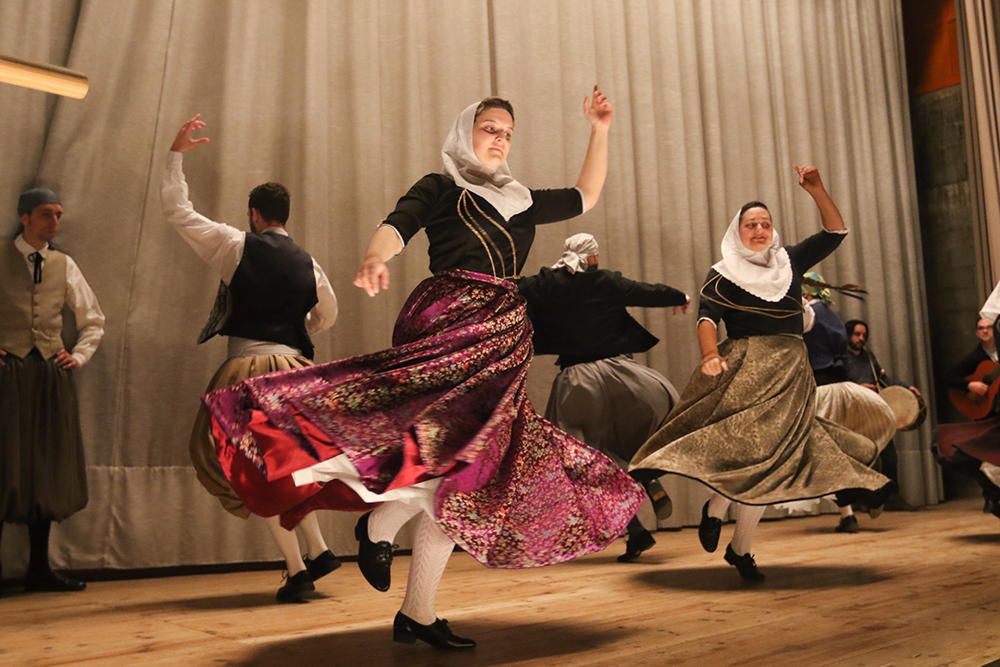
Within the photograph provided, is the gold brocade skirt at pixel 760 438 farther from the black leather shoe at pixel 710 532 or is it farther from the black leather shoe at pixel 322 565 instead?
the black leather shoe at pixel 322 565

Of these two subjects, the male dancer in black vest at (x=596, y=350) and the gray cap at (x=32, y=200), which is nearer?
the gray cap at (x=32, y=200)

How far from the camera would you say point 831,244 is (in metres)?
3.55

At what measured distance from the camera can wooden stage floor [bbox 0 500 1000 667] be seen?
2113 mm

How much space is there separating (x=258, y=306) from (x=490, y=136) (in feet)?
4.02

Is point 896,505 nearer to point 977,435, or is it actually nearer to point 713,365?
point 977,435

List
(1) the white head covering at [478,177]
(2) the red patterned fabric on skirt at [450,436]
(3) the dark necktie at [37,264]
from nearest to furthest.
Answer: (2) the red patterned fabric on skirt at [450,436]
(1) the white head covering at [478,177]
(3) the dark necktie at [37,264]

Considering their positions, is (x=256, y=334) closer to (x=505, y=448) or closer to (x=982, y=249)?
(x=505, y=448)

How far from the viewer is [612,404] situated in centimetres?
420

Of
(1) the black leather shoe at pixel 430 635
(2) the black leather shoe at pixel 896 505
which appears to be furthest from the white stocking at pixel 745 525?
(2) the black leather shoe at pixel 896 505

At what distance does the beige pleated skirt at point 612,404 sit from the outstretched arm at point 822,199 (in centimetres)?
111

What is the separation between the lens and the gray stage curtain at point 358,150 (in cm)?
389

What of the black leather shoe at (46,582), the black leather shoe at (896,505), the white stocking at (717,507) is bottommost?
the black leather shoe at (896,505)

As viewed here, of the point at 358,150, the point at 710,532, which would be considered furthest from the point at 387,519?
the point at 358,150

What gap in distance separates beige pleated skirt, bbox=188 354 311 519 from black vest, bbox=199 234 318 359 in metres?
0.10
